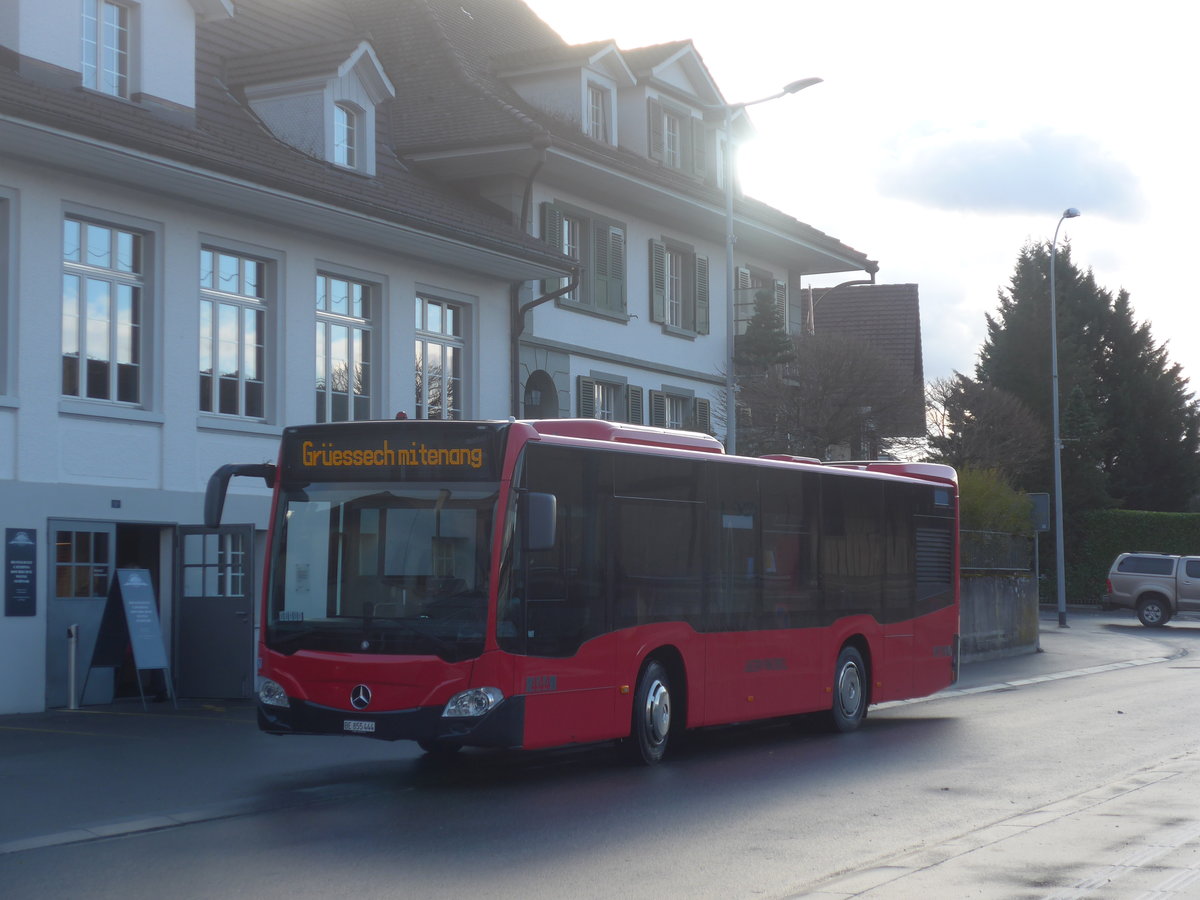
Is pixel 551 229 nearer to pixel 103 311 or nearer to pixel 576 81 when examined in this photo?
pixel 576 81

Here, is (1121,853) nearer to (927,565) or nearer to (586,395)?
(927,565)

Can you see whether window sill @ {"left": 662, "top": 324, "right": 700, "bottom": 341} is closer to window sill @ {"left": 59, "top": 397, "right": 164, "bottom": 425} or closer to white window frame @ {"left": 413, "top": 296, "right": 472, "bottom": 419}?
white window frame @ {"left": 413, "top": 296, "right": 472, "bottom": 419}

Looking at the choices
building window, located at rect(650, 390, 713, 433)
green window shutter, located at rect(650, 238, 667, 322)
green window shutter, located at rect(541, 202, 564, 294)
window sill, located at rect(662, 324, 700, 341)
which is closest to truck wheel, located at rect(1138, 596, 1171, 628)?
building window, located at rect(650, 390, 713, 433)

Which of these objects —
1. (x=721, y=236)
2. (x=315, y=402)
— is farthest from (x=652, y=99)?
(x=315, y=402)

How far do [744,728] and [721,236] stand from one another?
16821mm

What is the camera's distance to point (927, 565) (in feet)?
61.7

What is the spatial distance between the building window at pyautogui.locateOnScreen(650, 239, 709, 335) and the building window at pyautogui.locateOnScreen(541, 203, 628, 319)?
159cm

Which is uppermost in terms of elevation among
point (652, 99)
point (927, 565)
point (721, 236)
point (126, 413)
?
point (652, 99)

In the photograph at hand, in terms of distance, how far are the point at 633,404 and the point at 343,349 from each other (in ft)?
27.3

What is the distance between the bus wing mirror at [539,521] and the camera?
11609 mm

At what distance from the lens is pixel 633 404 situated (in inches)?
1170

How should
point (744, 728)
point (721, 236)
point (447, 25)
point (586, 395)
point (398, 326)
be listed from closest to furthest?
point (744, 728), point (398, 326), point (586, 395), point (447, 25), point (721, 236)

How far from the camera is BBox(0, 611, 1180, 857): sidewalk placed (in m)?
10.6

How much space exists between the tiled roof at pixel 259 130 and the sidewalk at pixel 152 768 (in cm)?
600
